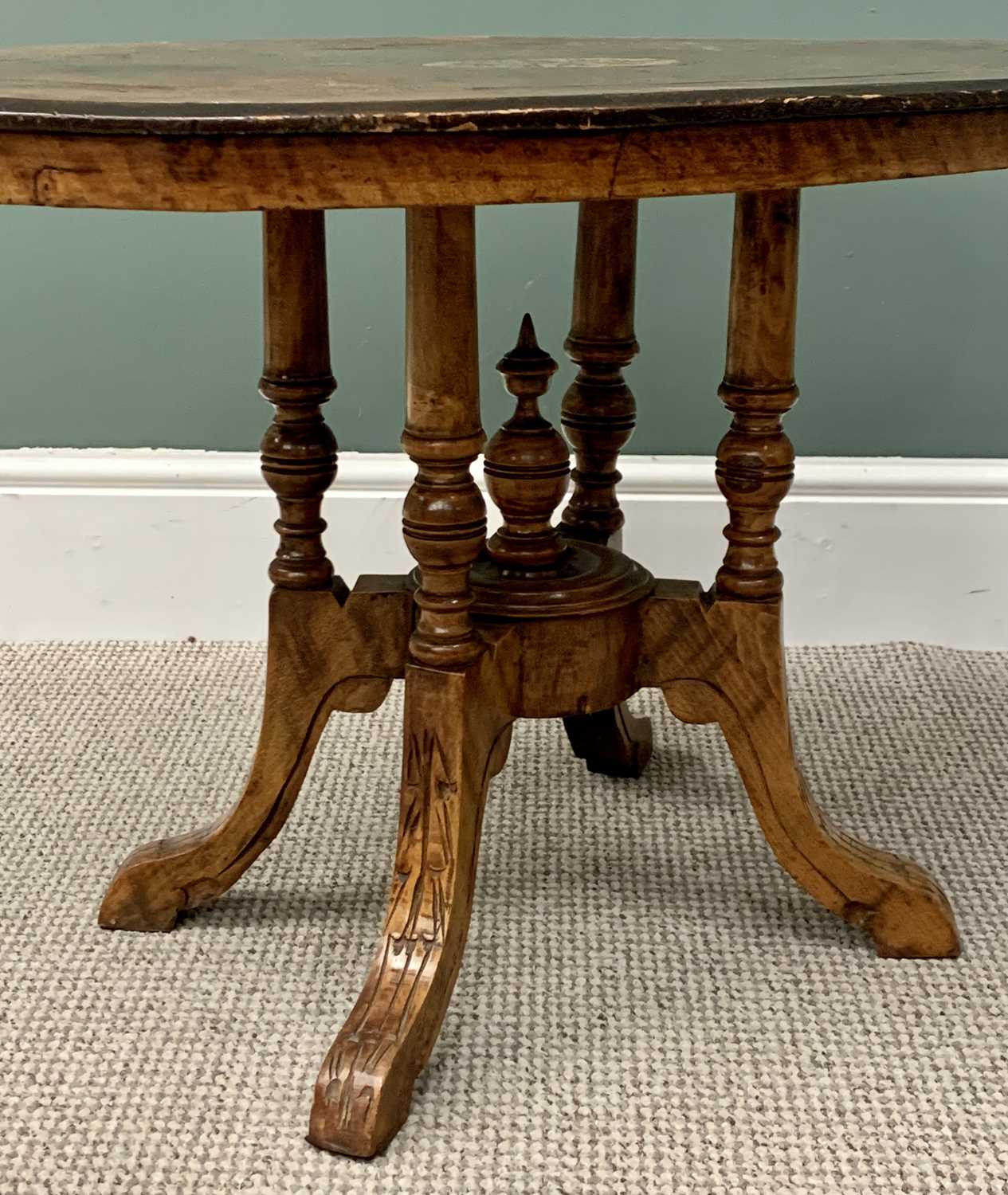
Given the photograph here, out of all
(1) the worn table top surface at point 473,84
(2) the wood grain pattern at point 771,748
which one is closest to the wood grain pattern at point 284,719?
(2) the wood grain pattern at point 771,748

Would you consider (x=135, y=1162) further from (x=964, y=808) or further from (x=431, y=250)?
(x=964, y=808)

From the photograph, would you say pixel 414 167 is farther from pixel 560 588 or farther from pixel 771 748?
pixel 771 748

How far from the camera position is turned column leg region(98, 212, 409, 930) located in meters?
0.97

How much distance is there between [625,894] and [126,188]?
2.13ft

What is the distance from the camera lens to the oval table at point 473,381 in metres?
0.61

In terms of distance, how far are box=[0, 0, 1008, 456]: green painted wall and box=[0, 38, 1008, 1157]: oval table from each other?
0.38m

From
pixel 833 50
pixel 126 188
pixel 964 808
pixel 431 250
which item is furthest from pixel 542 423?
pixel 964 808

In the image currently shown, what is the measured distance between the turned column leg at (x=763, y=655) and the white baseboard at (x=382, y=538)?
546 mm

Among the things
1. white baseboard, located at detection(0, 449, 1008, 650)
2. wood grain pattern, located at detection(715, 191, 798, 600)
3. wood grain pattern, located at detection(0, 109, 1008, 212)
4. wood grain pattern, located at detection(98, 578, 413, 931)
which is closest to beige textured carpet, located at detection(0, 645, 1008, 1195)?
wood grain pattern, located at detection(98, 578, 413, 931)

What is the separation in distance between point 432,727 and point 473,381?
0.20 m

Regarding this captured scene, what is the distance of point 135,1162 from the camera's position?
2.62 ft

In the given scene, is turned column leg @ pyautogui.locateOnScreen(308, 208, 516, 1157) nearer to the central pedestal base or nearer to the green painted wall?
the central pedestal base

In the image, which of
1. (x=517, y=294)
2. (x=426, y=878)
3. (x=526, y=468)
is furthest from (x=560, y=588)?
(x=517, y=294)

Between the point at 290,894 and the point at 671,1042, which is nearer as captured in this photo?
the point at 671,1042
